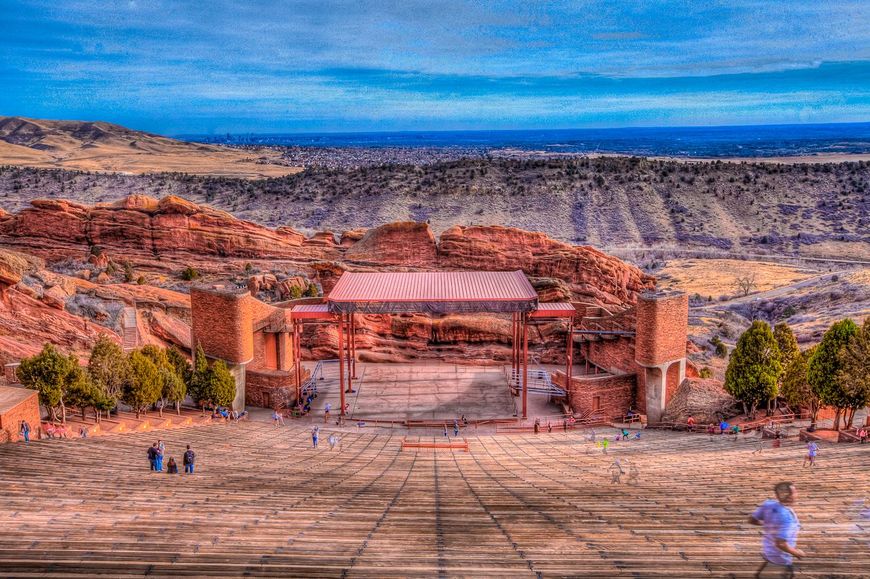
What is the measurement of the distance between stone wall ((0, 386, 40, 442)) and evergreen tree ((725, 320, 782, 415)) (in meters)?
24.6

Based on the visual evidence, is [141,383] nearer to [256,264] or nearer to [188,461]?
[188,461]

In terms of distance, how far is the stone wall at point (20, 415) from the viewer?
69.8 feet

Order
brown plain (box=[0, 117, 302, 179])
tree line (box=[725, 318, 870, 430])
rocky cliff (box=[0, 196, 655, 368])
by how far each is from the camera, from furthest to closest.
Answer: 1. brown plain (box=[0, 117, 302, 179])
2. rocky cliff (box=[0, 196, 655, 368])
3. tree line (box=[725, 318, 870, 430])

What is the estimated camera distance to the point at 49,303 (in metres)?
32.4

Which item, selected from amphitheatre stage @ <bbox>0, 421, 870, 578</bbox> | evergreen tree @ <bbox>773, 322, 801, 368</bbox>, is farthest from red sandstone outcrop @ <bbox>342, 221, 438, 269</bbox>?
amphitheatre stage @ <bbox>0, 421, 870, 578</bbox>

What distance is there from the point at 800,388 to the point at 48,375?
2629cm

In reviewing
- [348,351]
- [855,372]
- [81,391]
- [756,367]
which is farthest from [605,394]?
[81,391]

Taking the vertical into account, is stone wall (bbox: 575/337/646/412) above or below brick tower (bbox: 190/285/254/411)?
below

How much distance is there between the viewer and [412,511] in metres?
14.8

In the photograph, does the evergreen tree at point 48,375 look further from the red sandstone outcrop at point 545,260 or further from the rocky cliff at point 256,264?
the red sandstone outcrop at point 545,260

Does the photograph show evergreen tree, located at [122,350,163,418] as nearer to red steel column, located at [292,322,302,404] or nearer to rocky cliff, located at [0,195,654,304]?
red steel column, located at [292,322,302,404]

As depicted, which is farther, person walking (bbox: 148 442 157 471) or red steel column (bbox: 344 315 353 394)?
red steel column (bbox: 344 315 353 394)

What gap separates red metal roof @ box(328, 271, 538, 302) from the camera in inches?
1230

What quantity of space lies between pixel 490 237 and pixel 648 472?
2942 cm
